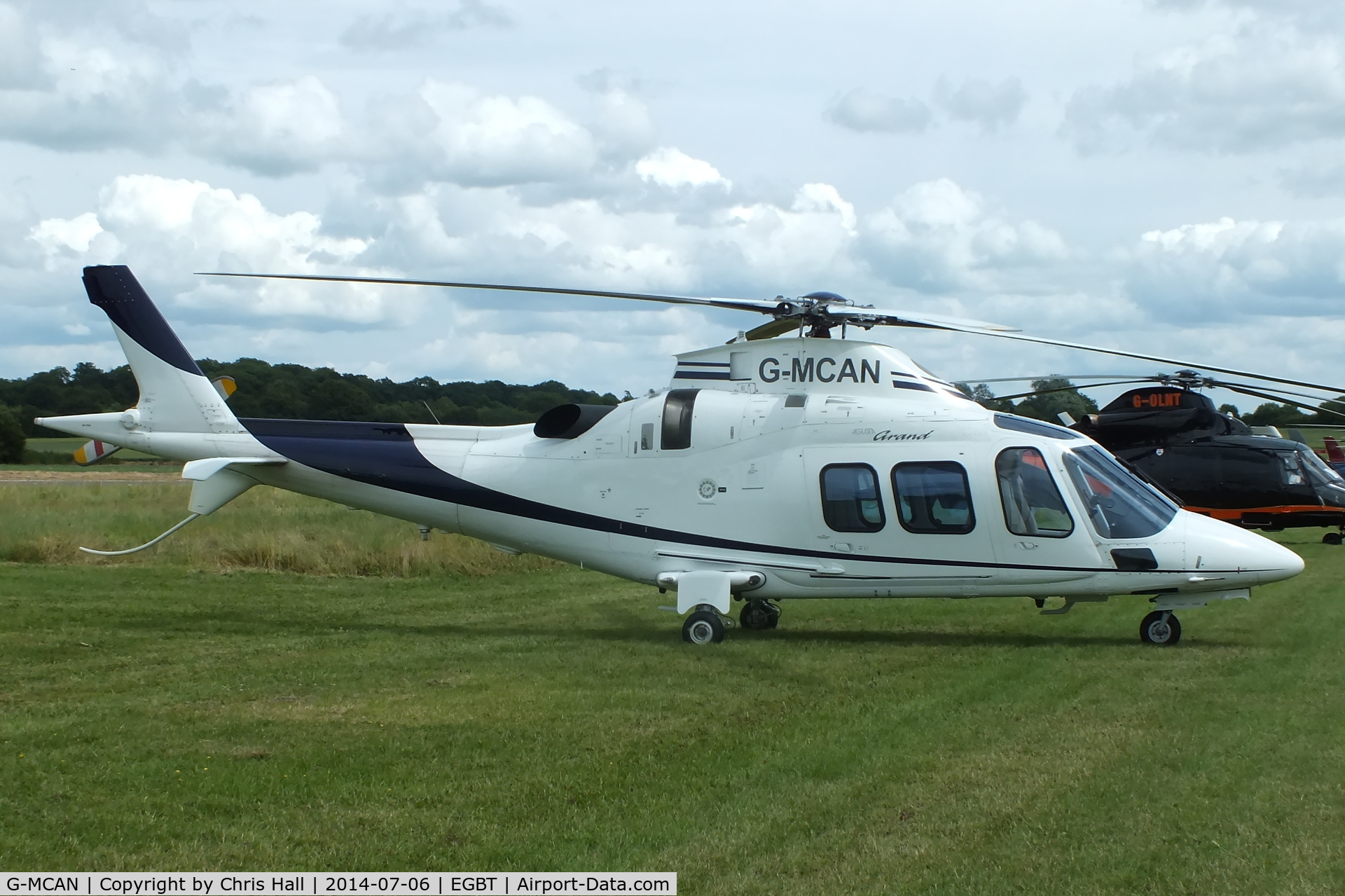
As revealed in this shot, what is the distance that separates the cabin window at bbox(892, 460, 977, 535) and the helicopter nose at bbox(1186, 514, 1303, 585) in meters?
2.18

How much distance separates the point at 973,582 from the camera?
→ 1278 centimetres

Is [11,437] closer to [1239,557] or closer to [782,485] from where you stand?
[782,485]

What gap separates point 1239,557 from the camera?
40.4 feet

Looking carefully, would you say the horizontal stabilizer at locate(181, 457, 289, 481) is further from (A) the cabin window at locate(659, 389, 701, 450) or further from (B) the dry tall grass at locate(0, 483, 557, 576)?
(A) the cabin window at locate(659, 389, 701, 450)

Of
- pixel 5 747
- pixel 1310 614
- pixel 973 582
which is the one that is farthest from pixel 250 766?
pixel 1310 614

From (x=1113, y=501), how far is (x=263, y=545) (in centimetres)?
1297

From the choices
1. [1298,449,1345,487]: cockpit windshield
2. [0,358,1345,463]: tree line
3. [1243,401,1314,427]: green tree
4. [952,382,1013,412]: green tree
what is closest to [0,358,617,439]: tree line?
[0,358,1345,463]: tree line

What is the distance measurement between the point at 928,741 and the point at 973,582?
15.8 ft

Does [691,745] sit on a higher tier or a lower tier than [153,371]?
lower

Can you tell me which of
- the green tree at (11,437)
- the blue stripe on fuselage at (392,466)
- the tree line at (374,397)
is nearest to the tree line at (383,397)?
the tree line at (374,397)

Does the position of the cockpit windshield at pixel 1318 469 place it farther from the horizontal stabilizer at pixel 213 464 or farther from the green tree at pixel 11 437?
the green tree at pixel 11 437

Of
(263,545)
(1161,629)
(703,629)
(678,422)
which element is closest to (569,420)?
(678,422)

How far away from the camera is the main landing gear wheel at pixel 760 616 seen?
14.3 metres

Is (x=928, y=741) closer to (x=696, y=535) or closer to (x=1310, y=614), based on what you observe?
(x=696, y=535)
